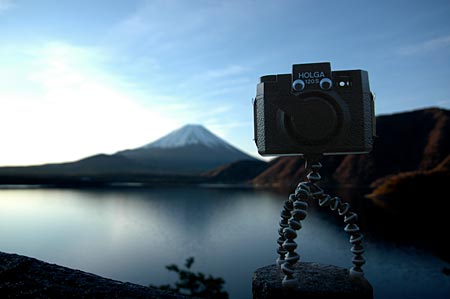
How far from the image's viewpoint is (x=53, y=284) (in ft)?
8.77

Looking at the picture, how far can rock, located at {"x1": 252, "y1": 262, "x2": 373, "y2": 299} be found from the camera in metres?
2.48

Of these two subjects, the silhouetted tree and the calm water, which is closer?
the silhouetted tree

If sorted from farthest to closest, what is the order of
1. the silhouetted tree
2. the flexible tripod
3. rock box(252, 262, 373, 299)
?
the silhouetted tree → the flexible tripod → rock box(252, 262, 373, 299)

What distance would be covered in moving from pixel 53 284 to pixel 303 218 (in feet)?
6.05

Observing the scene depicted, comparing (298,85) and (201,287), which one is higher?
(298,85)

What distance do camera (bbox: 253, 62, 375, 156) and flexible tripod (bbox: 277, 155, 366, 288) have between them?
186mm

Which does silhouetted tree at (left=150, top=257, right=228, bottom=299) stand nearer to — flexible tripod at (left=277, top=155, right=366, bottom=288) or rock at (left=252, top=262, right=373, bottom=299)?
rock at (left=252, top=262, right=373, bottom=299)

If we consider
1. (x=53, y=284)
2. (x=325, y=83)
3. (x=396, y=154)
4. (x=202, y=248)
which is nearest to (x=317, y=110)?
(x=325, y=83)

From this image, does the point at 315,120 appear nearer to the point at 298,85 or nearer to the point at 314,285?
the point at 298,85

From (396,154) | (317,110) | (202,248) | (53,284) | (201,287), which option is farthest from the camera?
(396,154)

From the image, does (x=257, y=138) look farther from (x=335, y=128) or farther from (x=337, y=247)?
(x=337, y=247)

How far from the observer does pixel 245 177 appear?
95812 mm

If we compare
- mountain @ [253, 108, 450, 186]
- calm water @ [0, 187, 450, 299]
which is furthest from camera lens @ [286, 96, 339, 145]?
mountain @ [253, 108, 450, 186]

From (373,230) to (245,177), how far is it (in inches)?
2947
